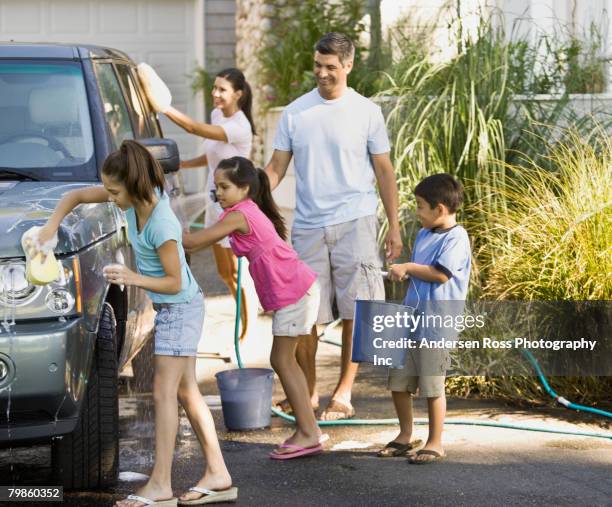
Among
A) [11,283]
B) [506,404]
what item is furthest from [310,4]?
[11,283]

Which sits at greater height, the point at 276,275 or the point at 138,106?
the point at 138,106

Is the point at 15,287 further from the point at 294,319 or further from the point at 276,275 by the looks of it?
the point at 294,319

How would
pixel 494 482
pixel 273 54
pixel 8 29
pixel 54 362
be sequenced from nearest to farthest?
1. pixel 54 362
2. pixel 494 482
3. pixel 273 54
4. pixel 8 29

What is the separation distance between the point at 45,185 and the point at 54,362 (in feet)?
4.05

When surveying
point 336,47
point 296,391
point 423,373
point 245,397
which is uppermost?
point 336,47

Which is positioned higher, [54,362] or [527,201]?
[527,201]

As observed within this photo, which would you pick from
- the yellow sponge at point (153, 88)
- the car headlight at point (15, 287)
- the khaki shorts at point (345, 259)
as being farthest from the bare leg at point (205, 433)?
the yellow sponge at point (153, 88)

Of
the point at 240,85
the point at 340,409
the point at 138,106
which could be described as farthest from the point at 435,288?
the point at 240,85

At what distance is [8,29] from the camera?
15.9 m

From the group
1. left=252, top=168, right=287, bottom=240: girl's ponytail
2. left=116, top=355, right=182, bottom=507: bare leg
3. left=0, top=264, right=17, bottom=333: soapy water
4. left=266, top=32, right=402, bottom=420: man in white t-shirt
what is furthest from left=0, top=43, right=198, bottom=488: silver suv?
left=266, top=32, right=402, bottom=420: man in white t-shirt

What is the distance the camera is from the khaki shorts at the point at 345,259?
6273 millimetres

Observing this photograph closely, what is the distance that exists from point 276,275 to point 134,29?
11.2 m

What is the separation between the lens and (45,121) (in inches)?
229

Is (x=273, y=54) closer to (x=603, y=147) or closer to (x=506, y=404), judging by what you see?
(x=603, y=147)
